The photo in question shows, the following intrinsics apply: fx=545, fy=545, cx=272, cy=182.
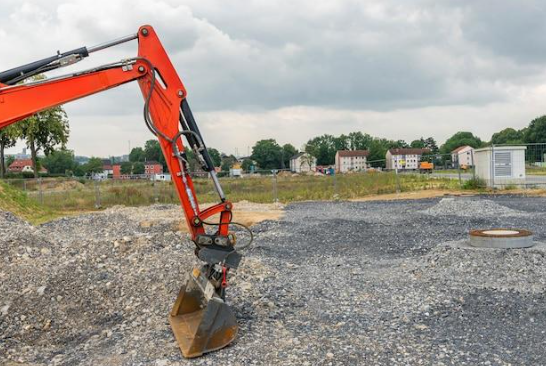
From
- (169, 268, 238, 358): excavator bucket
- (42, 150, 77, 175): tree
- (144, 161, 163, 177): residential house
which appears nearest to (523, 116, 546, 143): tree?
(144, 161, 163, 177): residential house

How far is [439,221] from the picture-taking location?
15.5 m

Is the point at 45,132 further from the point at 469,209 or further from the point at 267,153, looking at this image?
the point at 267,153

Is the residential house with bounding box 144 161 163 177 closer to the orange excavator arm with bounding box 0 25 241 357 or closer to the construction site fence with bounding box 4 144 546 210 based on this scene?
the construction site fence with bounding box 4 144 546 210

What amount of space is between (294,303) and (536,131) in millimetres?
102627

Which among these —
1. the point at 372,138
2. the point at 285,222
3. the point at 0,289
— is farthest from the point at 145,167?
the point at 0,289

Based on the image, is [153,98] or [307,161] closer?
[153,98]

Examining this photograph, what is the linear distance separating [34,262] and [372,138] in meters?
130

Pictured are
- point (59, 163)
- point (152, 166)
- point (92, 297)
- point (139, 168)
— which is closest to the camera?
point (92, 297)

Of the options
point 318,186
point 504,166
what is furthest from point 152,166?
point 504,166

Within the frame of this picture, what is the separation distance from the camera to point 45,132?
47.3 meters

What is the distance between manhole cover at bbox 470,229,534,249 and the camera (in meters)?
9.21

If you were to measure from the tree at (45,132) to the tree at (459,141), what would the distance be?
3926 inches

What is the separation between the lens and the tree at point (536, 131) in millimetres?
94875

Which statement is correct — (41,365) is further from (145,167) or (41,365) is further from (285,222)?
(145,167)
